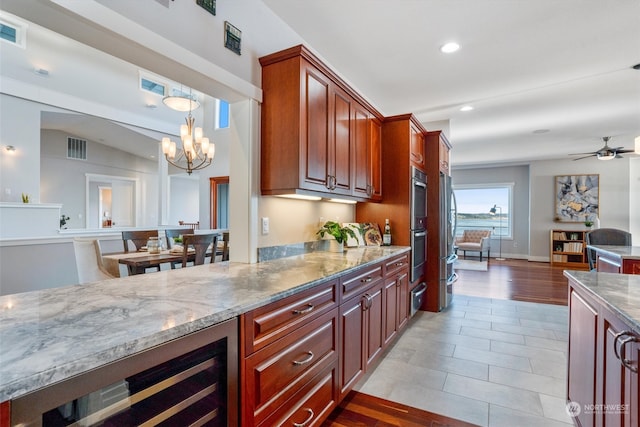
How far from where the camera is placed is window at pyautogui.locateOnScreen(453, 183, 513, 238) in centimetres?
892

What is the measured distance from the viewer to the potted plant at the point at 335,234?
9.16ft

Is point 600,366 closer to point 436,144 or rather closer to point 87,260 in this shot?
point 436,144

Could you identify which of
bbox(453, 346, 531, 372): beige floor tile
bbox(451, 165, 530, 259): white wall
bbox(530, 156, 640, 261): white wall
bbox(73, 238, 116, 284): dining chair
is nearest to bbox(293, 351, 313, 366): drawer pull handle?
bbox(453, 346, 531, 372): beige floor tile

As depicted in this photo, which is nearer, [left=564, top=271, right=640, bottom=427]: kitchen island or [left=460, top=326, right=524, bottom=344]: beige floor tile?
[left=564, top=271, right=640, bottom=427]: kitchen island

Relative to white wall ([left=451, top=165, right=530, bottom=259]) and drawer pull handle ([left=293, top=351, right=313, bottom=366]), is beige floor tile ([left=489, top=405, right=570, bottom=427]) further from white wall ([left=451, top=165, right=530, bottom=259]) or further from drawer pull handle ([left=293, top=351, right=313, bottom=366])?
white wall ([left=451, top=165, right=530, bottom=259])

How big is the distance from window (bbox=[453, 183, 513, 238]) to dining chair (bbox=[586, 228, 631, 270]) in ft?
15.9

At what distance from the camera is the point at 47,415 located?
683 mm

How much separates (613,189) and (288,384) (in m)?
9.76

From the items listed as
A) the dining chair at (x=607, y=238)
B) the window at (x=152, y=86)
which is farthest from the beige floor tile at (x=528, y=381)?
the window at (x=152, y=86)

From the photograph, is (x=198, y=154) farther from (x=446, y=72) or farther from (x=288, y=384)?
(x=288, y=384)

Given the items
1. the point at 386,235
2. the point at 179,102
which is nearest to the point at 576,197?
the point at 386,235

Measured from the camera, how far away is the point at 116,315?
102cm

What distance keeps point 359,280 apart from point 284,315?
83cm

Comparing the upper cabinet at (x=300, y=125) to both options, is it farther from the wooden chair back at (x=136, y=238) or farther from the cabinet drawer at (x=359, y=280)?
the wooden chair back at (x=136, y=238)
